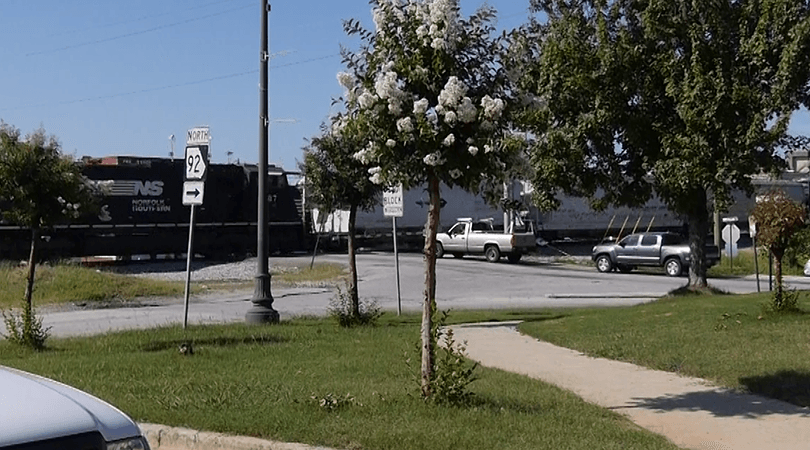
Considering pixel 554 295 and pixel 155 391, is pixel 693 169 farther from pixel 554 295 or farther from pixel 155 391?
pixel 155 391

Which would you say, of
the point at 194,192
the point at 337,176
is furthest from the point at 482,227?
the point at 194,192

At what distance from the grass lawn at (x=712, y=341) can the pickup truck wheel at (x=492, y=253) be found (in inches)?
1163

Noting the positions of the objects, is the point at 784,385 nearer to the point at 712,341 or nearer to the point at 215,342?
the point at 712,341

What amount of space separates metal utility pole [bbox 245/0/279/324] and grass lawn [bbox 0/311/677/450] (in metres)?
2.82

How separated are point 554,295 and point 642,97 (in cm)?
980

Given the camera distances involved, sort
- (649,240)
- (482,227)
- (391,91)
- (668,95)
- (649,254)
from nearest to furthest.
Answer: (391,91) → (668,95) → (649,254) → (649,240) → (482,227)

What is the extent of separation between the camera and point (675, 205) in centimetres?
2459

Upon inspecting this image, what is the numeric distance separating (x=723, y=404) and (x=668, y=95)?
13.0 metres

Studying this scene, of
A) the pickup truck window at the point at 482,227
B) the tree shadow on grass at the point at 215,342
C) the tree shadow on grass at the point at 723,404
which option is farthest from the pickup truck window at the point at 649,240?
the tree shadow on grass at the point at 723,404

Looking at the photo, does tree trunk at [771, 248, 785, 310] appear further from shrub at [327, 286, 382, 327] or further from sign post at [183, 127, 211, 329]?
sign post at [183, 127, 211, 329]

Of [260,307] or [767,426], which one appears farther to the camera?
[260,307]

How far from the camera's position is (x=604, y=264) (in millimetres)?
45469

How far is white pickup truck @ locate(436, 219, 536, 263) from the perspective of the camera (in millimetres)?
48531

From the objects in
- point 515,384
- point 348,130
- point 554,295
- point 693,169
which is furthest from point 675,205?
point 348,130
